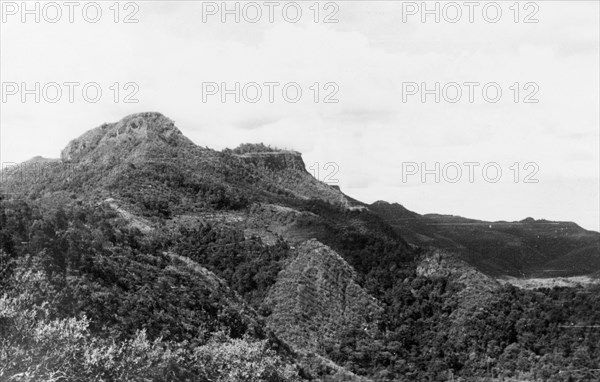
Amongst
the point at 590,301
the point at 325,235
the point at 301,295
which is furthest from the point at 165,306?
the point at 590,301

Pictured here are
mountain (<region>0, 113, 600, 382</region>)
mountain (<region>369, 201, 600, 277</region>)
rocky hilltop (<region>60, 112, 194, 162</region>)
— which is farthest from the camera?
mountain (<region>369, 201, 600, 277</region>)

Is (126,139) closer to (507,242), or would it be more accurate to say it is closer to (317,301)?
(317,301)

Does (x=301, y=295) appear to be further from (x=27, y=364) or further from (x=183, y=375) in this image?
(x=27, y=364)

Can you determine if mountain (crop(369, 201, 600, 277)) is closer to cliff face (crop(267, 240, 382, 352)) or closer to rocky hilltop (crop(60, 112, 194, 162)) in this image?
rocky hilltop (crop(60, 112, 194, 162))

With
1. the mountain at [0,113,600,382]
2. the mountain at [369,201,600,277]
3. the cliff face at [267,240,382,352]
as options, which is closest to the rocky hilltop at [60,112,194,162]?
the mountain at [0,113,600,382]

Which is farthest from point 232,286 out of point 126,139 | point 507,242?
point 507,242

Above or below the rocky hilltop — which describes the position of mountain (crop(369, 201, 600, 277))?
below

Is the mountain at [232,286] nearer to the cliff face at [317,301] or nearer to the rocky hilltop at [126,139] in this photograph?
the cliff face at [317,301]
